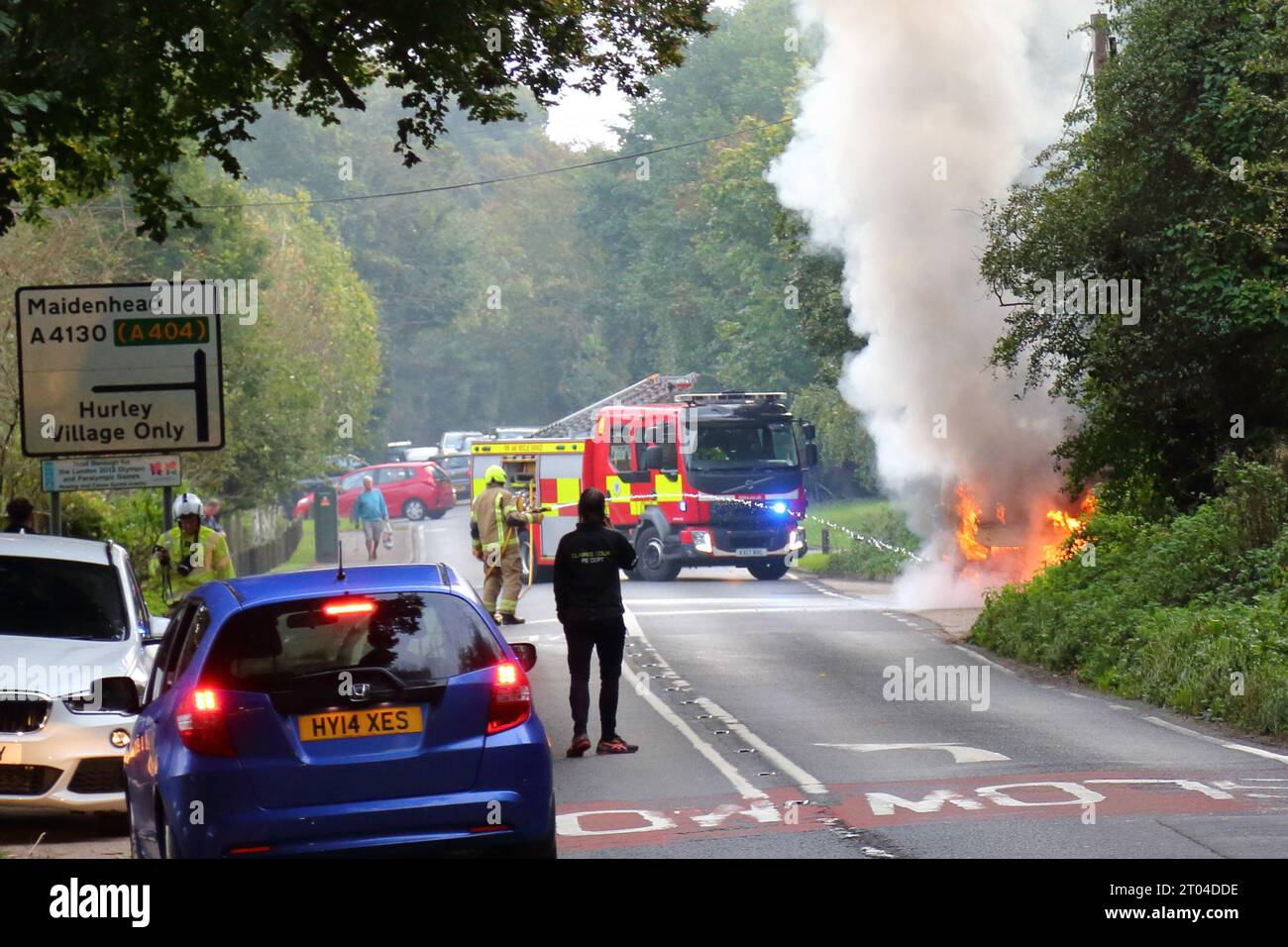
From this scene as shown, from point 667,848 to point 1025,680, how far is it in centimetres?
989

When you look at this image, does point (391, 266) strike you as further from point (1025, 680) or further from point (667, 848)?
point (667, 848)

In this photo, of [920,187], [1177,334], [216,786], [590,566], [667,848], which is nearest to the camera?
[216,786]

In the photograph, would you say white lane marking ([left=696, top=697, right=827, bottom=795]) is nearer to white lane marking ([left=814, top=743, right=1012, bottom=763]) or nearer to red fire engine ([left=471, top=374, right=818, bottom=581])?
white lane marking ([left=814, top=743, right=1012, bottom=763])

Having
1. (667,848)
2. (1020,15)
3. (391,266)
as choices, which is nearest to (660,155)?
(391,266)

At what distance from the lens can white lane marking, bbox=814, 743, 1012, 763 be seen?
42.2 feet

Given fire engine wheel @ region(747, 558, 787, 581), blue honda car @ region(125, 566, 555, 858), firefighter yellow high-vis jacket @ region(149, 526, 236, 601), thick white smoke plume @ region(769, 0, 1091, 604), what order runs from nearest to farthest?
1. blue honda car @ region(125, 566, 555, 858)
2. firefighter yellow high-vis jacket @ region(149, 526, 236, 601)
3. thick white smoke plume @ region(769, 0, 1091, 604)
4. fire engine wheel @ region(747, 558, 787, 581)

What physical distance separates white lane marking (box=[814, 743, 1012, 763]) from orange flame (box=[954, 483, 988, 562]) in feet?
51.9

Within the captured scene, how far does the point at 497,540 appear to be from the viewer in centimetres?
2141

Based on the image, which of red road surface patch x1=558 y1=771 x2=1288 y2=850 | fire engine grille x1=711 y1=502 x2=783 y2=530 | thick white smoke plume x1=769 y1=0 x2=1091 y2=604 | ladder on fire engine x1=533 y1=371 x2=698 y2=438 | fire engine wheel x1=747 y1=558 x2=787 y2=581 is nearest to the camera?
red road surface patch x1=558 y1=771 x2=1288 y2=850

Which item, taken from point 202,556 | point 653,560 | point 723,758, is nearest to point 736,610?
point 653,560

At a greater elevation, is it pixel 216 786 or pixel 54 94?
pixel 54 94

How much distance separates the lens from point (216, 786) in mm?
7809

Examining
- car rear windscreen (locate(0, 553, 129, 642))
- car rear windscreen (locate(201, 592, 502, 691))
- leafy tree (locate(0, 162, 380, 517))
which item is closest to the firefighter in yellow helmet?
leafy tree (locate(0, 162, 380, 517))

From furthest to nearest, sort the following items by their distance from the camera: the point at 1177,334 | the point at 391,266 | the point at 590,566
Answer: the point at 391,266, the point at 1177,334, the point at 590,566
